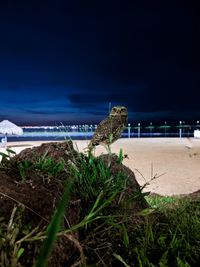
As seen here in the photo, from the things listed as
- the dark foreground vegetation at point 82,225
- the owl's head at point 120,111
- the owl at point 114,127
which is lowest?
the dark foreground vegetation at point 82,225

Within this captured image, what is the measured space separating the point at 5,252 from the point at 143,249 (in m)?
0.44

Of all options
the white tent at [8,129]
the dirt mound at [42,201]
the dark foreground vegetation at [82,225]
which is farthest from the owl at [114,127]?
the white tent at [8,129]

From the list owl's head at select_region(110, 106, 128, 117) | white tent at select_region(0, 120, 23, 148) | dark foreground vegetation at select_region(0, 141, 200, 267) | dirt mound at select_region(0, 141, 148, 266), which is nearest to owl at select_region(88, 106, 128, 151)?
owl's head at select_region(110, 106, 128, 117)

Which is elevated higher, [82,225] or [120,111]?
[120,111]

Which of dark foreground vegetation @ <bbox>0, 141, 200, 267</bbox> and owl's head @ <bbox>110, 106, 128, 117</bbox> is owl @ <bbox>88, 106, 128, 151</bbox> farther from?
dark foreground vegetation @ <bbox>0, 141, 200, 267</bbox>

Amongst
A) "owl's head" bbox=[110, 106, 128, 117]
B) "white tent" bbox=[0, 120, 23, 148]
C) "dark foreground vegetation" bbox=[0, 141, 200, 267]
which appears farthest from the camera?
"white tent" bbox=[0, 120, 23, 148]

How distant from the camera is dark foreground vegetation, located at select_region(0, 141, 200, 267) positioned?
71cm

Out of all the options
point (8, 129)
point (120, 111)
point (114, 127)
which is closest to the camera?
point (114, 127)

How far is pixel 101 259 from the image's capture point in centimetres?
85

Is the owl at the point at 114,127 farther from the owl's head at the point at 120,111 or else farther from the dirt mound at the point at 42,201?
the dirt mound at the point at 42,201

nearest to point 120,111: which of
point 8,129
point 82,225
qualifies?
point 82,225

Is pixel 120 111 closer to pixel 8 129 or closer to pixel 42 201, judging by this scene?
pixel 42 201

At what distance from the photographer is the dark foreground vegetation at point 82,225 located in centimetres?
71

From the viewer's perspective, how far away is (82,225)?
815 mm
